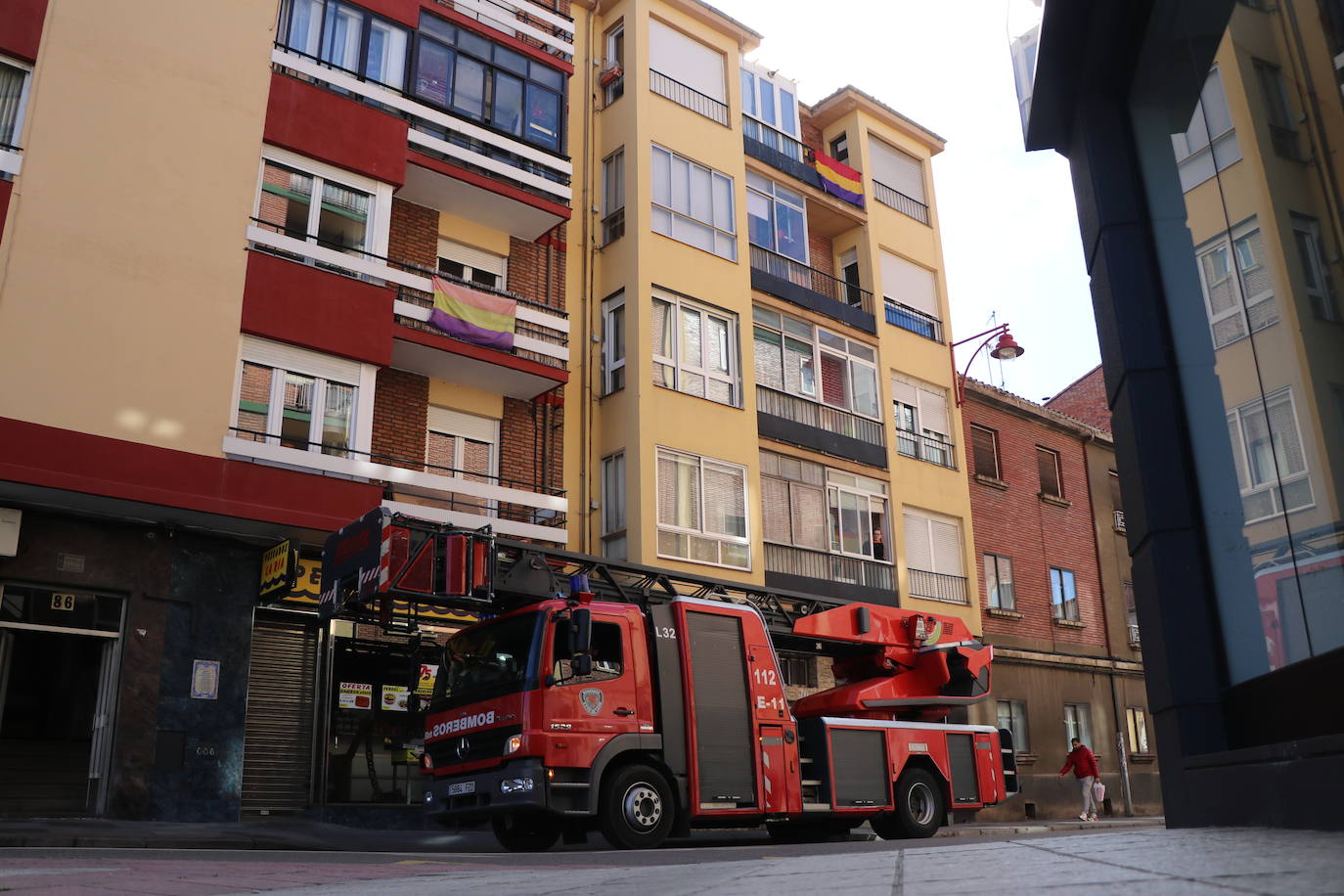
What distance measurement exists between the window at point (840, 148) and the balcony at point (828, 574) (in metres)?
10.8

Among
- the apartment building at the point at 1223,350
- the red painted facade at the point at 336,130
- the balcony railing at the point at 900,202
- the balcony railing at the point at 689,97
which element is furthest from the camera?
the balcony railing at the point at 900,202

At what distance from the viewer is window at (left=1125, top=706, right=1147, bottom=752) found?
30.1m

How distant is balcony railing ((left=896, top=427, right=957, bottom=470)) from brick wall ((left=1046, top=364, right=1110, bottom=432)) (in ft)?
39.7

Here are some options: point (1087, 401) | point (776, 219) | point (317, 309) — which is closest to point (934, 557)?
point (776, 219)

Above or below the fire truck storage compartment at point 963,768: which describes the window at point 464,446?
above

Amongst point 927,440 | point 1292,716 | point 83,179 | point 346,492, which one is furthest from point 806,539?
point 1292,716

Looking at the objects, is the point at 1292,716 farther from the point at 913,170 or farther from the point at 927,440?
the point at 913,170

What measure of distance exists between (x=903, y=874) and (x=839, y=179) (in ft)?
83.1

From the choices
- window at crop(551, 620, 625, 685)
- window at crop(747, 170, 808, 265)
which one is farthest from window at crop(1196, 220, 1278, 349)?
window at crop(747, 170, 808, 265)

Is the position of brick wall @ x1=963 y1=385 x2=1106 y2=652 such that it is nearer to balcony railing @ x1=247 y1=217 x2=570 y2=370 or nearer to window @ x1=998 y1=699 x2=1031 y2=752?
window @ x1=998 y1=699 x2=1031 y2=752

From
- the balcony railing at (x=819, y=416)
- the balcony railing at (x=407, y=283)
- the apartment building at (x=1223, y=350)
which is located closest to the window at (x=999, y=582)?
the balcony railing at (x=819, y=416)

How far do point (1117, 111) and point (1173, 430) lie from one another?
104 inches

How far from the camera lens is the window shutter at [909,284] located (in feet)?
94.0

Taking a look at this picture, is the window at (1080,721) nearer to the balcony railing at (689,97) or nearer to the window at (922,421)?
the window at (922,421)
